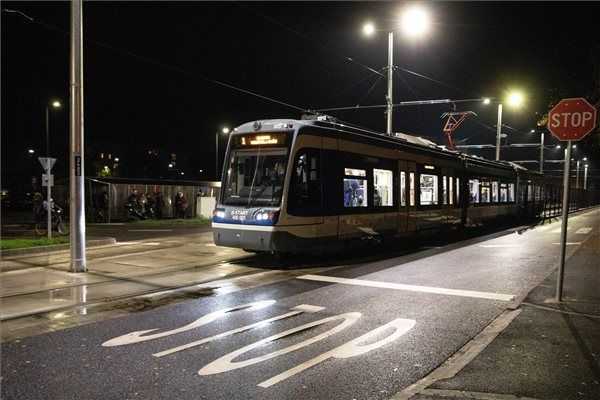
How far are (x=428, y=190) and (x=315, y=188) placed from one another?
275 inches

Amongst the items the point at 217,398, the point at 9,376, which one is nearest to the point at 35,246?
the point at 9,376

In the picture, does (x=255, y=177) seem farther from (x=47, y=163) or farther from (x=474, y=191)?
(x=474, y=191)

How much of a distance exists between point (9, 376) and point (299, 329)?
3.41 m

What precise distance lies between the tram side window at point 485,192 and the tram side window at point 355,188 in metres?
11.3

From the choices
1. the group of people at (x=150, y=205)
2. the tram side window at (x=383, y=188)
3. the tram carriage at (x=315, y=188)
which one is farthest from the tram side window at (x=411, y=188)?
the group of people at (x=150, y=205)

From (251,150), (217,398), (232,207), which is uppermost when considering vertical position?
(251,150)

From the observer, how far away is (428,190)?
17.8 metres

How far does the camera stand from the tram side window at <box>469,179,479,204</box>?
2192cm

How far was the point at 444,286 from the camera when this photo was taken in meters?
9.98

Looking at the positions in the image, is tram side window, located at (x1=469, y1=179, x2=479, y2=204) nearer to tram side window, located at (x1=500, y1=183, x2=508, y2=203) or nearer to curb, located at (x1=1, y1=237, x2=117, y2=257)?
tram side window, located at (x1=500, y1=183, x2=508, y2=203)

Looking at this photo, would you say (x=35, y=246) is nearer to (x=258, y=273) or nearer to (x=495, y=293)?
(x=258, y=273)

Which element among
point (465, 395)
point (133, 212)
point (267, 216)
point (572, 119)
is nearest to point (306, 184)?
point (267, 216)

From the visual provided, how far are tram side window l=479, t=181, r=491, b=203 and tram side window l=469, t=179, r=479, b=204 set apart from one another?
0.68 meters

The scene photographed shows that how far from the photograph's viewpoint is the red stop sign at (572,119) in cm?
806
